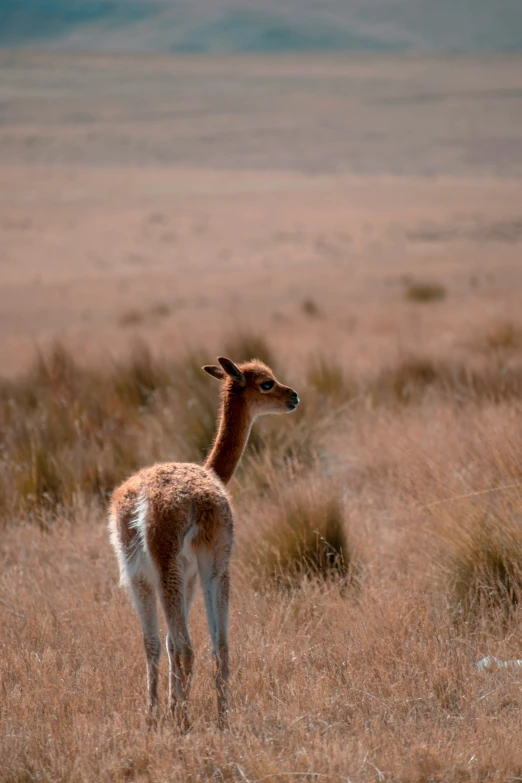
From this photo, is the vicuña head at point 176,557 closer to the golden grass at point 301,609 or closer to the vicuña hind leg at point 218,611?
the vicuña hind leg at point 218,611

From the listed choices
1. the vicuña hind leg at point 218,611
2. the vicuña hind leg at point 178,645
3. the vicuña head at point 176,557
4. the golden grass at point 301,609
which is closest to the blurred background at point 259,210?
the golden grass at point 301,609

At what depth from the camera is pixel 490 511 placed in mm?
5590

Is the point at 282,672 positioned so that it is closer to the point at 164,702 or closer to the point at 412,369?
the point at 164,702

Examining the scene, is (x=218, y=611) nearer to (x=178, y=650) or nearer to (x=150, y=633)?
(x=178, y=650)

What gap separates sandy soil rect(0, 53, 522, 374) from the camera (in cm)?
1850

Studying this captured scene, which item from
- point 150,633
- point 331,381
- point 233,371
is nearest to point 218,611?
point 150,633

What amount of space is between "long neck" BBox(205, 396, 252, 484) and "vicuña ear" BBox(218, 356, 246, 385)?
0.11 metres

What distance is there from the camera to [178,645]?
3.84 meters

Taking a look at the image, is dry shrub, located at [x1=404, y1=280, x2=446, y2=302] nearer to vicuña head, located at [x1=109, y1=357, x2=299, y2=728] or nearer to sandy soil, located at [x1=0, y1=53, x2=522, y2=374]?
sandy soil, located at [x1=0, y1=53, x2=522, y2=374]

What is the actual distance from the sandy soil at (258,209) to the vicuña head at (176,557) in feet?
26.9

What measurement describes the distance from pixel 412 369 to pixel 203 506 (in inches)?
260

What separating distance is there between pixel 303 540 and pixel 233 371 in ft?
3.64

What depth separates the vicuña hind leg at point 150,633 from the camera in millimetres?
4051

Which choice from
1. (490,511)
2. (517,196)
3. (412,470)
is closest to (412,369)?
(412,470)
